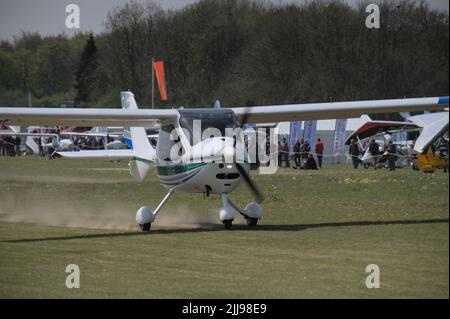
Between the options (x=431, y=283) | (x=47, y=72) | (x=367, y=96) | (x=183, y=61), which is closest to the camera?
(x=431, y=283)

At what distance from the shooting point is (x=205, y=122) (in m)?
15.7

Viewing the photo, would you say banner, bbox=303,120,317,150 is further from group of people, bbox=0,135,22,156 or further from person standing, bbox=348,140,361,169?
group of people, bbox=0,135,22,156

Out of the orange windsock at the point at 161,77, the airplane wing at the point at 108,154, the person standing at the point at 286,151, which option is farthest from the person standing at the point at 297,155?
the airplane wing at the point at 108,154

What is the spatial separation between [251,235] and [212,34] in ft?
32.8

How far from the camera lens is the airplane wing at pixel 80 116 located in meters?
15.8

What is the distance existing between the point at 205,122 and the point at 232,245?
10.3 ft

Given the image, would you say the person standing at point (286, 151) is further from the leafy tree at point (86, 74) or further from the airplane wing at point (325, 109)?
the airplane wing at point (325, 109)

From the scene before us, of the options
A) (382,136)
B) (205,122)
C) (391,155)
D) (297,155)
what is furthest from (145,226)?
(382,136)

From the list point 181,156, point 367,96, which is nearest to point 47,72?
point 367,96

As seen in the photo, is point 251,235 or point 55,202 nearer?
point 251,235

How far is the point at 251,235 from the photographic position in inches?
584

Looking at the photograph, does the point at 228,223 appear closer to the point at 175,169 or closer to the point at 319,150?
the point at 175,169

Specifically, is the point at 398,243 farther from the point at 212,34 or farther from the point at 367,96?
the point at 212,34
